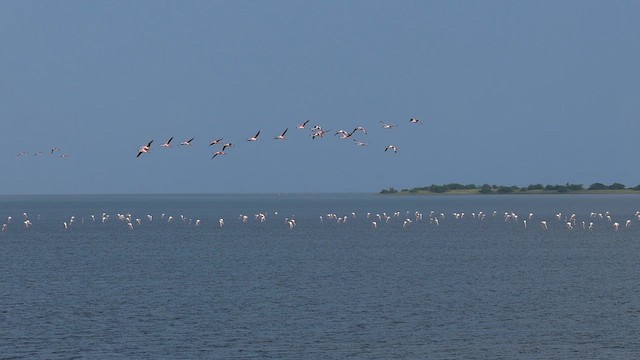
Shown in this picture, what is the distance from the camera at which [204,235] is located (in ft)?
420

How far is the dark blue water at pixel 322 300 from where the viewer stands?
43156 mm

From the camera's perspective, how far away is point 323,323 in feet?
161

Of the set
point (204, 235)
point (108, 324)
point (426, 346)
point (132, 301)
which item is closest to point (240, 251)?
point (204, 235)

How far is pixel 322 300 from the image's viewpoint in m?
57.5

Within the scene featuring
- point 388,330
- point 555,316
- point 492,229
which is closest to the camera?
point 388,330

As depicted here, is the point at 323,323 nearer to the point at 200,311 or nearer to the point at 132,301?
the point at 200,311

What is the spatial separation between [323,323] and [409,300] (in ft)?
31.6

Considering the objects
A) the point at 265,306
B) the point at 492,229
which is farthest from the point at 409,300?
the point at 492,229

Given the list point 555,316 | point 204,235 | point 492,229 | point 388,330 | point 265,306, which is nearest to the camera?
point 388,330

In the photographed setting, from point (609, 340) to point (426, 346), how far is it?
7.86 m

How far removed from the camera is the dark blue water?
142ft

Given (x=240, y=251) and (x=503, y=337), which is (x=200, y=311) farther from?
(x=240, y=251)

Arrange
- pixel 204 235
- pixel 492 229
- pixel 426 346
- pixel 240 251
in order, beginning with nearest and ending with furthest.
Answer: pixel 426 346 < pixel 240 251 < pixel 204 235 < pixel 492 229

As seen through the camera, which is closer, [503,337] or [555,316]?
[503,337]
